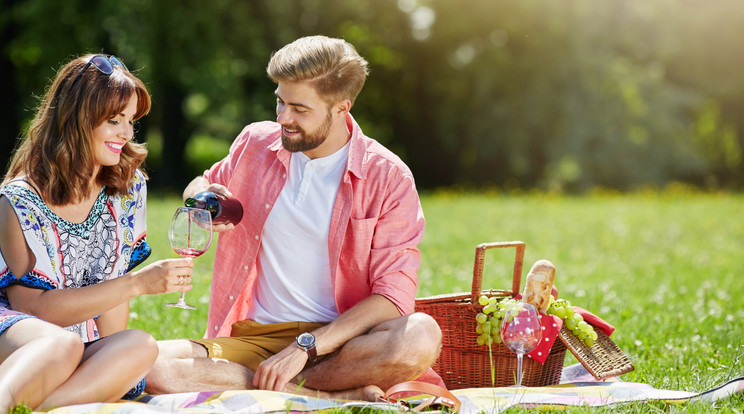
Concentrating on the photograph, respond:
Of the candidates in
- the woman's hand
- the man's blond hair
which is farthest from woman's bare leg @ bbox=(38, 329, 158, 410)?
the man's blond hair

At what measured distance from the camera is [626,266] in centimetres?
927

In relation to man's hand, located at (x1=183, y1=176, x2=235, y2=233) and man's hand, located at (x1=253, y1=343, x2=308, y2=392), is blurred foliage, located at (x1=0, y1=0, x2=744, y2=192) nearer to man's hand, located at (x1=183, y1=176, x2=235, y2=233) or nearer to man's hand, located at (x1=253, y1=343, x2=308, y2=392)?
man's hand, located at (x1=183, y1=176, x2=235, y2=233)

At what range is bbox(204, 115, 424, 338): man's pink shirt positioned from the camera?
153 inches

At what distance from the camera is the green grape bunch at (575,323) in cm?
420

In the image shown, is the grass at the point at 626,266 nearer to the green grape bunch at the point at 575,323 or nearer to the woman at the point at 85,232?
the green grape bunch at the point at 575,323

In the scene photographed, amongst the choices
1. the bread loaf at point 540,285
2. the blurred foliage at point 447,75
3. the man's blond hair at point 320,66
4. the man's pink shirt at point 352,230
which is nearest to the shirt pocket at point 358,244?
the man's pink shirt at point 352,230

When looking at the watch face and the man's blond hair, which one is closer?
the watch face

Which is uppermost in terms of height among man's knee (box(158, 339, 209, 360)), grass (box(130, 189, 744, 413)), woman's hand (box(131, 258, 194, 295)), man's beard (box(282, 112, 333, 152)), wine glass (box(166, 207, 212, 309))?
man's beard (box(282, 112, 333, 152))

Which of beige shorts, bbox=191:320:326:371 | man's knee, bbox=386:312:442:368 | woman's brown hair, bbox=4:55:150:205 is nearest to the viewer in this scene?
woman's brown hair, bbox=4:55:150:205

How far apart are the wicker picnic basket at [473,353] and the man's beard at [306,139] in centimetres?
99

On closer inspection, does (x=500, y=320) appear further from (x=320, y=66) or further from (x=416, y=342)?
(x=320, y=66)

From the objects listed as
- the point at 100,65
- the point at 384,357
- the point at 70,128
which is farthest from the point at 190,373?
the point at 100,65

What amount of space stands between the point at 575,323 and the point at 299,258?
145cm

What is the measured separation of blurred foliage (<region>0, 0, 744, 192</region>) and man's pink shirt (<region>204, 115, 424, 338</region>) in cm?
1198
